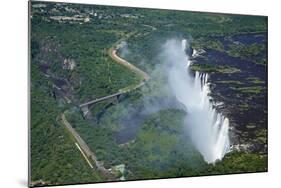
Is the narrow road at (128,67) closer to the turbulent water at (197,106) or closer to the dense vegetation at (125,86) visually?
the dense vegetation at (125,86)

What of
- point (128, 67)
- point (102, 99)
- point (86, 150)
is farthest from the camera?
point (128, 67)

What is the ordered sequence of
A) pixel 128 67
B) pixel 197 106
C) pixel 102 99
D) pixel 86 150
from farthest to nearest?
pixel 197 106
pixel 128 67
pixel 102 99
pixel 86 150

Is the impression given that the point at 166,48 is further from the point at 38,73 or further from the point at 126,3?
the point at 38,73


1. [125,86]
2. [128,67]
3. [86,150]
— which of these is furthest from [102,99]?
[86,150]

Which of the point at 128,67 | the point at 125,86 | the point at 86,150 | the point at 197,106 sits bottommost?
the point at 86,150

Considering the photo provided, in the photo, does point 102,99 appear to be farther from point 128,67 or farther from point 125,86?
point 128,67

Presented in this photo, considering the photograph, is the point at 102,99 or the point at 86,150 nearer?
the point at 86,150

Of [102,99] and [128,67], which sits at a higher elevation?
[128,67]
